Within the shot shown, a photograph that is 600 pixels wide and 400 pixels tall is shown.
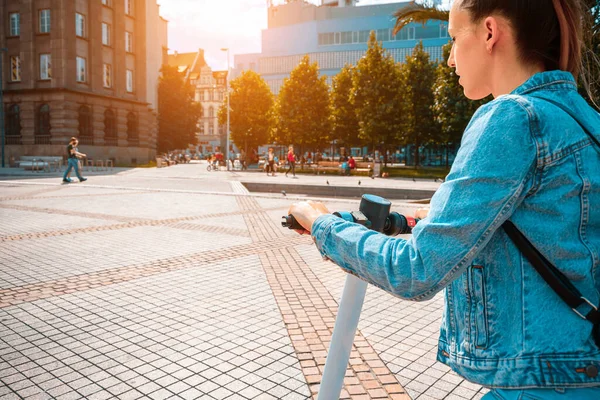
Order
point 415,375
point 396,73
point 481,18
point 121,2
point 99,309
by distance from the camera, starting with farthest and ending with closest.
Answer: point 121,2 < point 396,73 < point 99,309 < point 415,375 < point 481,18

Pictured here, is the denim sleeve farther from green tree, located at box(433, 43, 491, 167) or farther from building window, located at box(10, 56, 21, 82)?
building window, located at box(10, 56, 21, 82)

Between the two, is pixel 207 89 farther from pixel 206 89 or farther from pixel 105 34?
pixel 105 34

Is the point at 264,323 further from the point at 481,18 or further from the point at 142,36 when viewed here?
the point at 142,36

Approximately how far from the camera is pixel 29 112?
36.4 meters

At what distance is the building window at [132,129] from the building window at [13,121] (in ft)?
29.8

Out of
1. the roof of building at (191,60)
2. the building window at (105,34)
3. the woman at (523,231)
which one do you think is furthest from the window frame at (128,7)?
the roof of building at (191,60)

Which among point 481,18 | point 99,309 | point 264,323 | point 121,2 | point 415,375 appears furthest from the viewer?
point 121,2

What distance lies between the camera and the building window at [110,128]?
40531mm

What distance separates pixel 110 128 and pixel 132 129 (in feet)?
9.55

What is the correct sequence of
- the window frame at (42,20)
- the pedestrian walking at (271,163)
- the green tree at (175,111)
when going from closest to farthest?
the pedestrian walking at (271,163) < the window frame at (42,20) < the green tree at (175,111)

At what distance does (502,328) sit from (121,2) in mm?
48892

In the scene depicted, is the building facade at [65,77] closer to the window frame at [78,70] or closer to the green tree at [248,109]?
the window frame at [78,70]

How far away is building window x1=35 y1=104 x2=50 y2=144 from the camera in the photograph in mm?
36281

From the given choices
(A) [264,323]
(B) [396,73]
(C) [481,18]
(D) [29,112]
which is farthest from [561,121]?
(D) [29,112]
